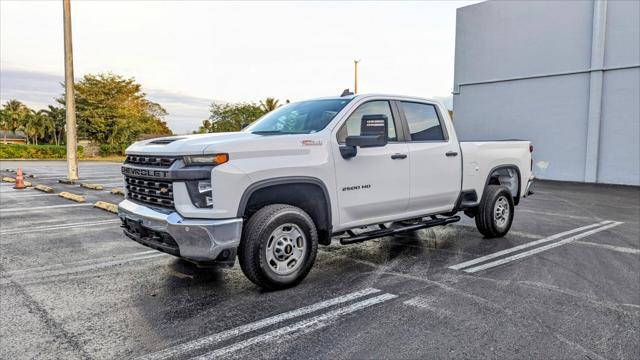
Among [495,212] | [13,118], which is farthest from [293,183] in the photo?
[13,118]

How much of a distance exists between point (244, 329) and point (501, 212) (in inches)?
199

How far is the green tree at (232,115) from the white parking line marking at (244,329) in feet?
164

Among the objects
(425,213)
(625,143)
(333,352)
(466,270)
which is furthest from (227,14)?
(625,143)

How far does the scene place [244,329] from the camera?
11.7 feet

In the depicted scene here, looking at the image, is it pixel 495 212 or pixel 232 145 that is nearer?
pixel 232 145

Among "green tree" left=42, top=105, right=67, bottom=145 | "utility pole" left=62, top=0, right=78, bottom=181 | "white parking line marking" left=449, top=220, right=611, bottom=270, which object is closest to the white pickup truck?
"white parking line marking" left=449, top=220, right=611, bottom=270

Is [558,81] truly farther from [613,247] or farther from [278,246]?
[278,246]

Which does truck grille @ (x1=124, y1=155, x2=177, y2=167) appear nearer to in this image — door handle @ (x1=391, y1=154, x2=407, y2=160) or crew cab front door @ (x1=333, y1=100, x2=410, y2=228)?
crew cab front door @ (x1=333, y1=100, x2=410, y2=228)

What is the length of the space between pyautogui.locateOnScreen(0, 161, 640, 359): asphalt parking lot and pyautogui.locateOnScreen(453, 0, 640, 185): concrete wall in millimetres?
11916

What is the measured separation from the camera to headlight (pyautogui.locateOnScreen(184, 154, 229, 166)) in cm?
400

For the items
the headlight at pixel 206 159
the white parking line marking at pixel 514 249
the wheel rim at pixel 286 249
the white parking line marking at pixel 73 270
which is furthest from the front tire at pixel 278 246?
the white parking line marking at pixel 73 270

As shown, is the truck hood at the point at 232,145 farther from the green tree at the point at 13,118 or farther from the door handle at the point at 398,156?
the green tree at the point at 13,118

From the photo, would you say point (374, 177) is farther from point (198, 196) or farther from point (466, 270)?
point (198, 196)

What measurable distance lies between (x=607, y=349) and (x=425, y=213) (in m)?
2.84
